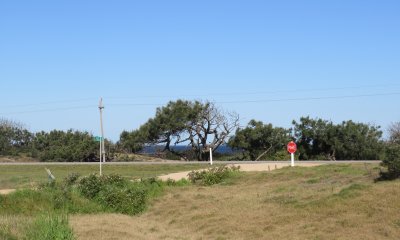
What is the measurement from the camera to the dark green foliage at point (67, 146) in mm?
47906

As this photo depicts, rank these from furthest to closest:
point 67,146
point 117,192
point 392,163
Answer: point 67,146 < point 117,192 < point 392,163

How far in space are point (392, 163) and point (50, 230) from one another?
31.6ft

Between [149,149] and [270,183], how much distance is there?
98.2 ft

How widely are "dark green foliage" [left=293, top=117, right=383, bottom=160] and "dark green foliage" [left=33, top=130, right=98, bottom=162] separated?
59.6ft

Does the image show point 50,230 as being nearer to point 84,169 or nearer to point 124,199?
point 124,199

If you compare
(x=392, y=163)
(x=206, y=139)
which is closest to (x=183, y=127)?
(x=206, y=139)

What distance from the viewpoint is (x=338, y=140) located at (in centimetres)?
3862

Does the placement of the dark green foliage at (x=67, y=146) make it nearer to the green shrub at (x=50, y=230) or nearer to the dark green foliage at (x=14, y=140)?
the dark green foliage at (x=14, y=140)

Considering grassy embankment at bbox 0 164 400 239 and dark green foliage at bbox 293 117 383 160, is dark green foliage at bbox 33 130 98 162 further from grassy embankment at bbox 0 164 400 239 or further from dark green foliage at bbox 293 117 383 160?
grassy embankment at bbox 0 164 400 239

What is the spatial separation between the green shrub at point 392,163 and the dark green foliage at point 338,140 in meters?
22.0

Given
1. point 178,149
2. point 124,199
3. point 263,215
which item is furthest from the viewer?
point 178,149

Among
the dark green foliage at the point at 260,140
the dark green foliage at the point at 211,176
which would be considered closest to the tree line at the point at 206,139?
the dark green foliage at the point at 260,140

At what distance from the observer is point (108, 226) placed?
42.9 ft

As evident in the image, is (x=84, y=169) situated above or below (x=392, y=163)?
below
